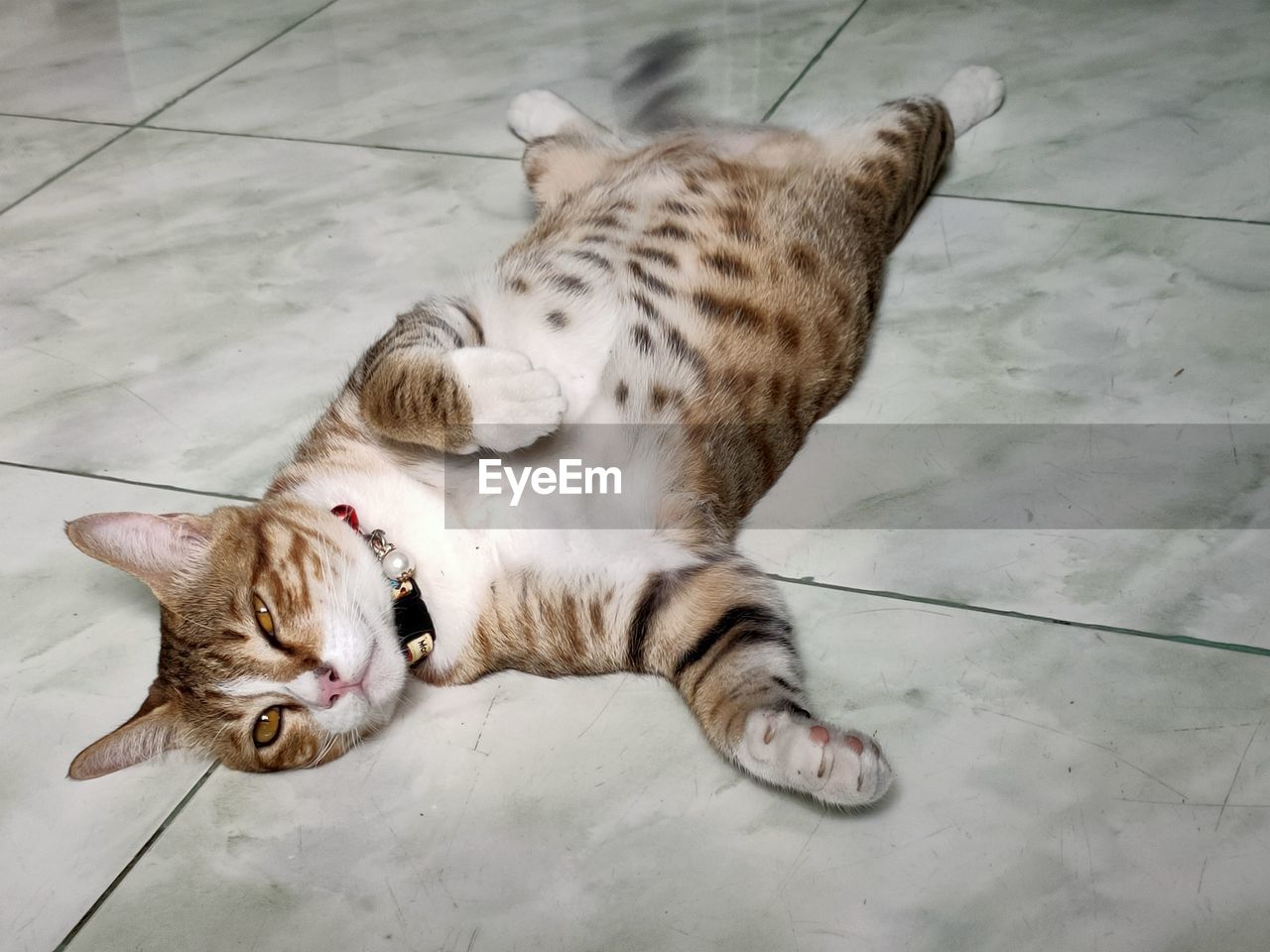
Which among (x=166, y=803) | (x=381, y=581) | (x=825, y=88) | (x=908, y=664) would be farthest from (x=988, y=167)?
(x=166, y=803)

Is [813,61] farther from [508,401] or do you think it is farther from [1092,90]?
[508,401]

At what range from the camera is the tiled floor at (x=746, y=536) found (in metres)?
1.58

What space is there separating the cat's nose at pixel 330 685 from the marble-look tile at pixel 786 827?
0.12 metres

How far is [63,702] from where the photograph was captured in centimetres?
191

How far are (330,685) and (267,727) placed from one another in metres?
0.13

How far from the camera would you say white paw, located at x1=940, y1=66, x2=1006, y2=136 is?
10.5 feet

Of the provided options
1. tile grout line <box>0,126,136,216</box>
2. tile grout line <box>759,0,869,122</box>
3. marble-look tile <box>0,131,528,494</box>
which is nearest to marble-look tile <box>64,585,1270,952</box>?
marble-look tile <box>0,131,528,494</box>

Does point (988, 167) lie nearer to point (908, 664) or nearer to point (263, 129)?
point (908, 664)

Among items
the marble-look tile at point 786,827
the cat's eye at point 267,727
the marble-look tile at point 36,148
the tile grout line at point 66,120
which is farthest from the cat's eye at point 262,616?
the tile grout line at point 66,120

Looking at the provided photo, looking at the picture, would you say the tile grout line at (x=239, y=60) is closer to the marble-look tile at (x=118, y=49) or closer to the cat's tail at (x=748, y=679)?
the marble-look tile at (x=118, y=49)

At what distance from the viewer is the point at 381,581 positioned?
1917mm

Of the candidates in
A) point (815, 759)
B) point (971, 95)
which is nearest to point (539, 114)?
point (971, 95)

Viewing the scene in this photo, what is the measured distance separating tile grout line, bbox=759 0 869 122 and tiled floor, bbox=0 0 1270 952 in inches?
1.2

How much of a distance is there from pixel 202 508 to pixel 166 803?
66 centimetres
